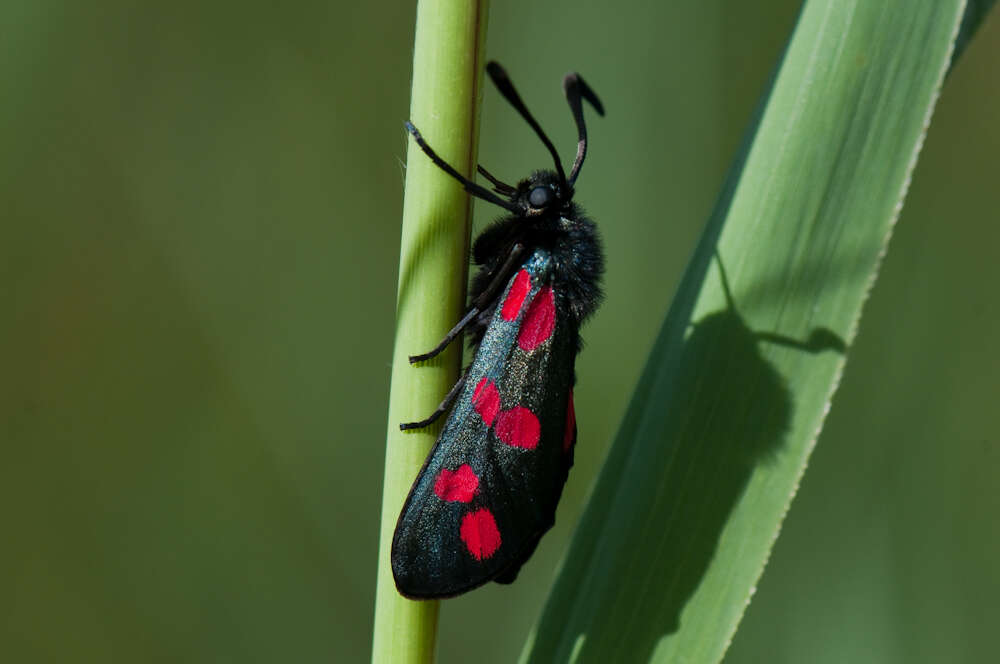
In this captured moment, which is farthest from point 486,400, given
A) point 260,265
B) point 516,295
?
point 260,265

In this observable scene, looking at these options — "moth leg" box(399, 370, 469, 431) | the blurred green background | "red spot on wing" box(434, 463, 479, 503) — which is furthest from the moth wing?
the blurred green background

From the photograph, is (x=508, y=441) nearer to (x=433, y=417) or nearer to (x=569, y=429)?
(x=569, y=429)

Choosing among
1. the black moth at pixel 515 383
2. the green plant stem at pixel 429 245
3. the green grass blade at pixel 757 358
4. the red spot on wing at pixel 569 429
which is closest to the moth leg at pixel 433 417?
the green plant stem at pixel 429 245

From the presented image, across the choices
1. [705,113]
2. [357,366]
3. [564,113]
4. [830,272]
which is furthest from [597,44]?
[830,272]

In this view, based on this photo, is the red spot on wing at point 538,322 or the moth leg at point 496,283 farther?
the red spot on wing at point 538,322

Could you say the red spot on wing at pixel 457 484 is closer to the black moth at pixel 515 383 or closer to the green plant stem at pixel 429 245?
the black moth at pixel 515 383

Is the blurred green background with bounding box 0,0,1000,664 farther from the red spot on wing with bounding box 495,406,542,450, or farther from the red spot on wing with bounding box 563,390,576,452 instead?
the red spot on wing with bounding box 495,406,542,450

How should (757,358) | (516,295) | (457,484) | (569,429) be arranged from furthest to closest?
(569,429) < (516,295) < (457,484) < (757,358)

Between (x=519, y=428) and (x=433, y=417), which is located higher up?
(x=433, y=417)
